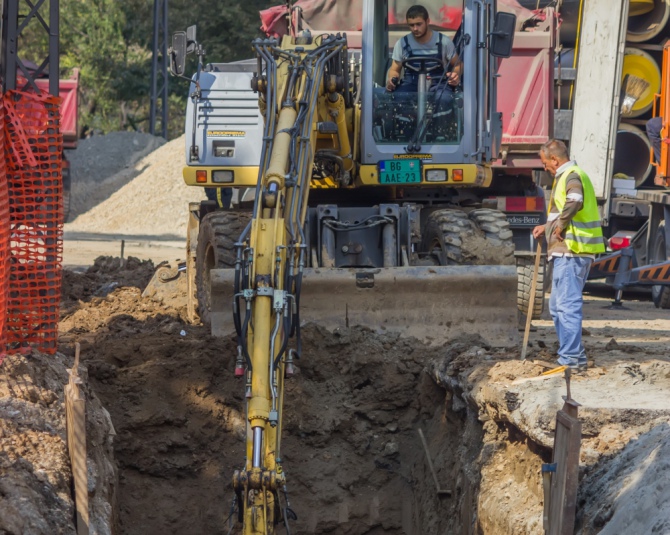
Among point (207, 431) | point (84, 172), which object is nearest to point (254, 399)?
point (207, 431)

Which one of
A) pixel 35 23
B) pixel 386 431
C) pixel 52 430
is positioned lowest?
pixel 386 431

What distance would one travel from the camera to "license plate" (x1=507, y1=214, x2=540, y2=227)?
48.0 feet

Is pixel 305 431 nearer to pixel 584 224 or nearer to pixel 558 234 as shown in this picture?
pixel 558 234

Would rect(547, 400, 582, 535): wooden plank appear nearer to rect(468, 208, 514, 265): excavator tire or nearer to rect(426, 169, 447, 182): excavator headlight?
rect(468, 208, 514, 265): excavator tire

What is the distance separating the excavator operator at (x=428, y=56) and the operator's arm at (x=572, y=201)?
1997mm

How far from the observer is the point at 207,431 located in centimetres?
866

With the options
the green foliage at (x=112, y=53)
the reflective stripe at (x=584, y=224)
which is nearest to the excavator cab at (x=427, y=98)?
the reflective stripe at (x=584, y=224)

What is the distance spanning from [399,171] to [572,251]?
2.20 metres

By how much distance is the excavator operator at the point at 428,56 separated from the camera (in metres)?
9.72

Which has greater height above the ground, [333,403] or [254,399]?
[254,399]

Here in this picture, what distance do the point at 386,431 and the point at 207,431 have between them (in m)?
1.35

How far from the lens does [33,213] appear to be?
798 centimetres

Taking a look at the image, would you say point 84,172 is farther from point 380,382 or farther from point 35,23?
point 380,382

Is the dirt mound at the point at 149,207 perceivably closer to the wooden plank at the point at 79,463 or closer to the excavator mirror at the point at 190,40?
the excavator mirror at the point at 190,40
